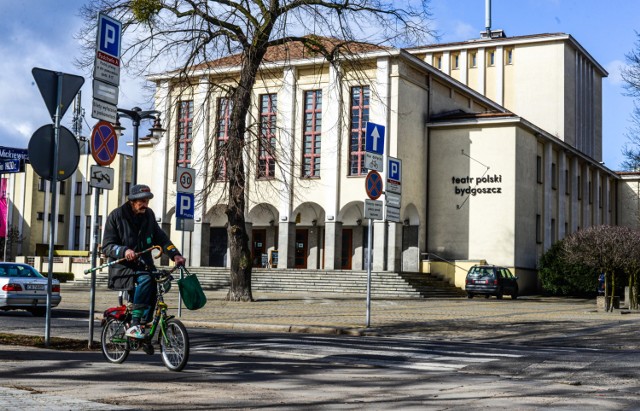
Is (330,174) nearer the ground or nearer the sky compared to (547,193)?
nearer the sky

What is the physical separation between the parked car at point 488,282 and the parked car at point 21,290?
23993 mm

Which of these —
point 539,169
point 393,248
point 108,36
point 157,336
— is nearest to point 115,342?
point 157,336

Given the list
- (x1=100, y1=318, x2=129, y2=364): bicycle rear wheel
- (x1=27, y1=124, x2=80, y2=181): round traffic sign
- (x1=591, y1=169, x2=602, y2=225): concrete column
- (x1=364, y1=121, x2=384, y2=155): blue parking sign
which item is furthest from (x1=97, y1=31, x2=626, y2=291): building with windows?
(x1=100, y1=318, x2=129, y2=364): bicycle rear wheel

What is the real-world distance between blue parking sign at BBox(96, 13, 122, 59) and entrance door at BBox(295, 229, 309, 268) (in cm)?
4056

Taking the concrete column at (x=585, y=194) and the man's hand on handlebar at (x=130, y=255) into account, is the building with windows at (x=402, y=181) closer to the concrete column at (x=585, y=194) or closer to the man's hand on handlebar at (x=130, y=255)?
the concrete column at (x=585, y=194)

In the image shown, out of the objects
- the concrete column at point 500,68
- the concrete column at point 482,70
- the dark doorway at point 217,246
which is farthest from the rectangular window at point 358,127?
the concrete column at point 482,70

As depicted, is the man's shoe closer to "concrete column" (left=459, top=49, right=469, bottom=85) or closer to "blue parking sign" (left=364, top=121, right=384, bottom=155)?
"blue parking sign" (left=364, top=121, right=384, bottom=155)

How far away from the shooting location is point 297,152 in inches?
1879

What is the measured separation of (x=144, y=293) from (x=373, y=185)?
854 centimetres

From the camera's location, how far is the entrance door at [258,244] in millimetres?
53406

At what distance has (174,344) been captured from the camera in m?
8.62

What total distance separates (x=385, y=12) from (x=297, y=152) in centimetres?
2275

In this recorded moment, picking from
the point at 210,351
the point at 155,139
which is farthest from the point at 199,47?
the point at 210,351

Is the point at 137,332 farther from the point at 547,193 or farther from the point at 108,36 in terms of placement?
the point at 547,193
